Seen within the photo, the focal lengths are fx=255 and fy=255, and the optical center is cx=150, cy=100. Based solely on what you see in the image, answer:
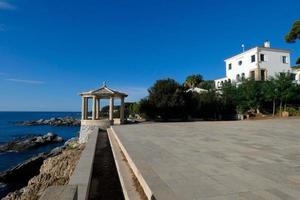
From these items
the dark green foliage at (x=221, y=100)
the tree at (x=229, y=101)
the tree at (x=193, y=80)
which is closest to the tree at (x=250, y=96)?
the dark green foliage at (x=221, y=100)

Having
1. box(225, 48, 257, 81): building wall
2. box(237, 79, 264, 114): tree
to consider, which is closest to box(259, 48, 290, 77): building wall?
box(225, 48, 257, 81): building wall

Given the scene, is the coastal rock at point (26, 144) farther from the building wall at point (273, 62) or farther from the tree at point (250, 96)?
the building wall at point (273, 62)

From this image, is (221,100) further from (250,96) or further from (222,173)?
(222,173)

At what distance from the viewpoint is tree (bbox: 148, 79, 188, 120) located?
27663 millimetres

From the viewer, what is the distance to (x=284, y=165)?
6121 mm

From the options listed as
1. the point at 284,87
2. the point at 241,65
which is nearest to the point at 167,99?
the point at 284,87

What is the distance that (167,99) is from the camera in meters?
27.7

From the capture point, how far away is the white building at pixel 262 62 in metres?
36.5

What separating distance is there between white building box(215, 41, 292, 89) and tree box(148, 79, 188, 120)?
12.0 m

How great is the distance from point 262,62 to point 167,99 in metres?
17.6

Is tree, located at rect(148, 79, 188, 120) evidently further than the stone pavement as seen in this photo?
Yes

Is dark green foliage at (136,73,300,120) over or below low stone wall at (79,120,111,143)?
over

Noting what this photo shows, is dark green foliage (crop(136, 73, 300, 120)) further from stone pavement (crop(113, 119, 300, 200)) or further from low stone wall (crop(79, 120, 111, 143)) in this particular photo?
stone pavement (crop(113, 119, 300, 200))

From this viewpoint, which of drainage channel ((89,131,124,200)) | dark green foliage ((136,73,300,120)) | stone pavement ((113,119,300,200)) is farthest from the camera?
dark green foliage ((136,73,300,120))
